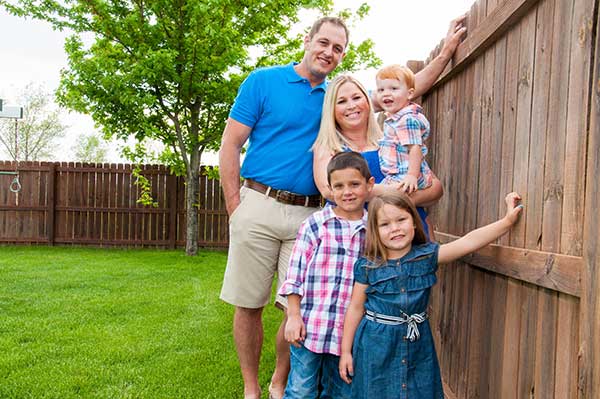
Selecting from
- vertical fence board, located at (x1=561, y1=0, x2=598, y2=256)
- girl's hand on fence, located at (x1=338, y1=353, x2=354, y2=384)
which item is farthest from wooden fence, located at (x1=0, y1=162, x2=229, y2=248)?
vertical fence board, located at (x1=561, y1=0, x2=598, y2=256)

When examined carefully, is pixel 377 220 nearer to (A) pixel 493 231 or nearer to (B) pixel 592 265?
(A) pixel 493 231

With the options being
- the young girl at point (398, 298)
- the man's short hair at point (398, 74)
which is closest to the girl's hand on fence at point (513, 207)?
the young girl at point (398, 298)

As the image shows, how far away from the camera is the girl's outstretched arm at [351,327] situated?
2.38m

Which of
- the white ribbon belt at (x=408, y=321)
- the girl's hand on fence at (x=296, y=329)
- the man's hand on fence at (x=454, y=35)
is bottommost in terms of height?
the girl's hand on fence at (x=296, y=329)

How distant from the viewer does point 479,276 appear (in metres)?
2.72

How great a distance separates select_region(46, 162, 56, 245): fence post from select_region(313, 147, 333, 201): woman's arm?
11.3m

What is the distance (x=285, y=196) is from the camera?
3.18 metres

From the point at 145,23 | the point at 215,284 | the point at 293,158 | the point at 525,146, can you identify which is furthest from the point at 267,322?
the point at 145,23

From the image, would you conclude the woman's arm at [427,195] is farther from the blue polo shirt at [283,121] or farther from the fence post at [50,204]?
the fence post at [50,204]

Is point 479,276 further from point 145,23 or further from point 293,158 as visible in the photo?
point 145,23

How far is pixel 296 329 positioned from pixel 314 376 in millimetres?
230

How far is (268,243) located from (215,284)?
477 centimetres

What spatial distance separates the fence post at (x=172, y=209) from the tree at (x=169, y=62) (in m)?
0.89

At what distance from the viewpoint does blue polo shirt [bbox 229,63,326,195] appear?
3143 millimetres
